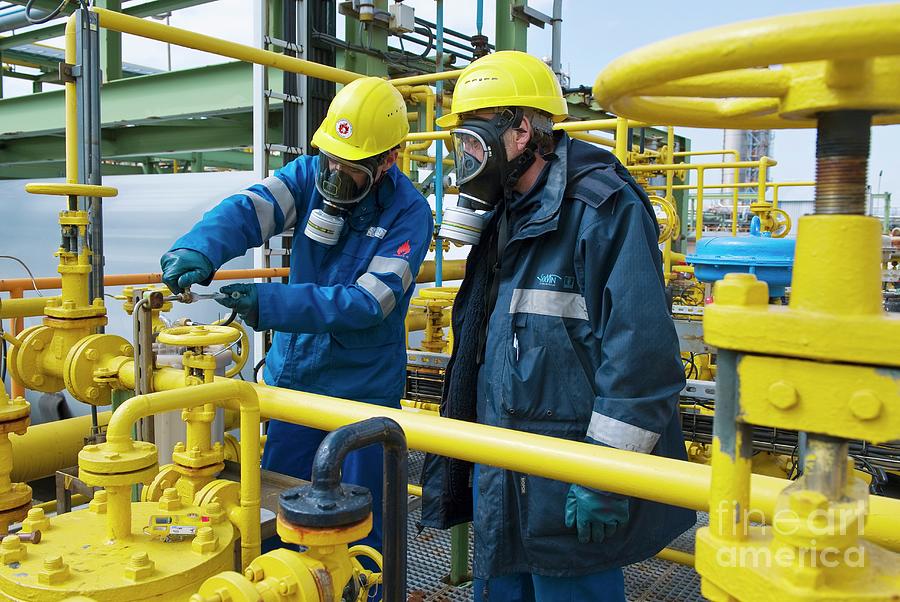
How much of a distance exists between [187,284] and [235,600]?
1.08 meters

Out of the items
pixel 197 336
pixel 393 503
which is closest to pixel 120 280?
pixel 197 336

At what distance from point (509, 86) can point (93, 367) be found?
1.35m

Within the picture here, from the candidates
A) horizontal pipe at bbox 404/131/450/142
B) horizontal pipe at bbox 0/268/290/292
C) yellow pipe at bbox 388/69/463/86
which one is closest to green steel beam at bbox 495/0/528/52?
yellow pipe at bbox 388/69/463/86

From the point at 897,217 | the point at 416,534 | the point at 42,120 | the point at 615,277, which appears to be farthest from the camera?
the point at 897,217

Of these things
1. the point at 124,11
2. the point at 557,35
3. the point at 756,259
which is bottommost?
the point at 756,259

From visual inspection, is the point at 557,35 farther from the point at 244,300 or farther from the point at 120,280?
the point at 244,300

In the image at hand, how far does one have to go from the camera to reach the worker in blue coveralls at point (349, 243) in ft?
7.39

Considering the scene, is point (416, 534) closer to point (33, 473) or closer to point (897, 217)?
point (33, 473)

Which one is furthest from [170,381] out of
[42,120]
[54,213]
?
[42,120]

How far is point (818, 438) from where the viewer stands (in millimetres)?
698

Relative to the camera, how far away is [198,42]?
2506 mm

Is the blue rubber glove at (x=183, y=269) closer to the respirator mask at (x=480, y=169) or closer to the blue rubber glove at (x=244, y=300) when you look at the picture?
the blue rubber glove at (x=244, y=300)

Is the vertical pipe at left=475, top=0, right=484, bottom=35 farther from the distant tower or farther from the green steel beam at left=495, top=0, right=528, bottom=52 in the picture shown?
the distant tower

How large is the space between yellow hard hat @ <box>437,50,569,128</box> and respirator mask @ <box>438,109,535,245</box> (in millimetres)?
35
